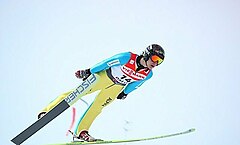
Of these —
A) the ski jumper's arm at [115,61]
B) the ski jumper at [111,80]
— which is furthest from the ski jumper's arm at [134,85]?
the ski jumper's arm at [115,61]

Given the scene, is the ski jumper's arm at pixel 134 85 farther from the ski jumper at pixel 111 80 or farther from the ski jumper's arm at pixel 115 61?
the ski jumper's arm at pixel 115 61

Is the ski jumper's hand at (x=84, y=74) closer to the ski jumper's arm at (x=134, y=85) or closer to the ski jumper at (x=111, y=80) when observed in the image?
the ski jumper at (x=111, y=80)

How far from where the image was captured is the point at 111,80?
1.40m

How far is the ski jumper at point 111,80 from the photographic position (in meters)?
1.36

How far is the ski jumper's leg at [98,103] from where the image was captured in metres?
1.41

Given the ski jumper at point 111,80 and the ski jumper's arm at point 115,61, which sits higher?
the ski jumper's arm at point 115,61

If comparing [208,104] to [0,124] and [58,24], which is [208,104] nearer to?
[58,24]

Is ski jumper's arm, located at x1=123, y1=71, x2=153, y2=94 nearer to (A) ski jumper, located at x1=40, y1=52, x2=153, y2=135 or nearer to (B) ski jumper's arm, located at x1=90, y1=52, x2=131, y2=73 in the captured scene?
(A) ski jumper, located at x1=40, y1=52, x2=153, y2=135

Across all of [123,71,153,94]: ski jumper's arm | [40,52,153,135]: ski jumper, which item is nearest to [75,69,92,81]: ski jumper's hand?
[40,52,153,135]: ski jumper

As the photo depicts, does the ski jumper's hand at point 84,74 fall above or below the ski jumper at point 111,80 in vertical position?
above

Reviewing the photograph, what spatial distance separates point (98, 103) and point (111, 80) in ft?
0.31

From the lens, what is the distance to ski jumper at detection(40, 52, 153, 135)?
136 cm

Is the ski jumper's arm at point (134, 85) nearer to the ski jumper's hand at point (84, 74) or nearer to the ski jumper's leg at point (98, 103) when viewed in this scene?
the ski jumper's leg at point (98, 103)

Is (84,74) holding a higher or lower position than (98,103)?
higher
